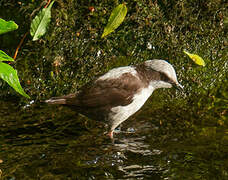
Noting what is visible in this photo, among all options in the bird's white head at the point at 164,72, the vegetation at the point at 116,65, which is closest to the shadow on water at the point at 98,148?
the vegetation at the point at 116,65

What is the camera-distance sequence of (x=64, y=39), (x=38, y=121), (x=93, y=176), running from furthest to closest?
(x=64, y=39) → (x=38, y=121) → (x=93, y=176)

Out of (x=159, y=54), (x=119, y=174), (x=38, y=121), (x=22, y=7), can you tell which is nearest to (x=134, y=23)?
(x=159, y=54)

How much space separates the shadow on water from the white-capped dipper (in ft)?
1.12

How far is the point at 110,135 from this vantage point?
5.07 meters

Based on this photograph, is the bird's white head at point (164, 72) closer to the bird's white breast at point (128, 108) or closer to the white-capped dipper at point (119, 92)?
the white-capped dipper at point (119, 92)

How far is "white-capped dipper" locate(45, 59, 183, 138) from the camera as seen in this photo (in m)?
4.81

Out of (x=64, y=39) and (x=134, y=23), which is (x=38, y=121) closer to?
(x=64, y=39)

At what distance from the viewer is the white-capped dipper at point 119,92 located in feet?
15.8

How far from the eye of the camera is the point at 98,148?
4.70 m

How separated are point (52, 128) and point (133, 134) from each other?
1003 millimetres

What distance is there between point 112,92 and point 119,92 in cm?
8

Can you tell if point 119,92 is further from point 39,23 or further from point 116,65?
point 39,23

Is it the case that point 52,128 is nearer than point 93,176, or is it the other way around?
point 93,176

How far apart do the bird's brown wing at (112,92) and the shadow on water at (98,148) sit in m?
0.46
